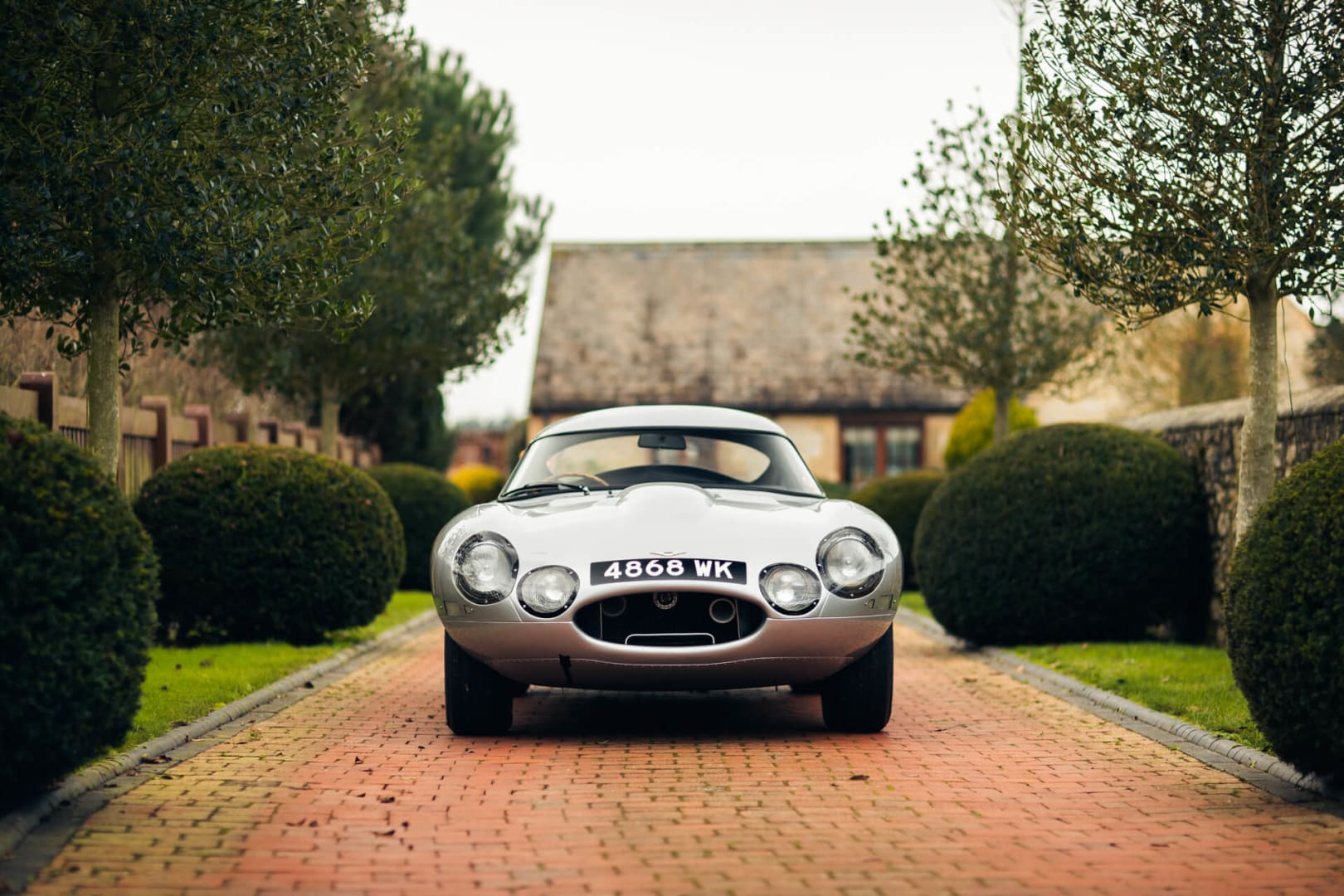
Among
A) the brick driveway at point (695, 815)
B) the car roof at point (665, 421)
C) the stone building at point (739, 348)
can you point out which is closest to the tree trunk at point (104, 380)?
the brick driveway at point (695, 815)

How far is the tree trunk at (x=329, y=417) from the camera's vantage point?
19.7 meters

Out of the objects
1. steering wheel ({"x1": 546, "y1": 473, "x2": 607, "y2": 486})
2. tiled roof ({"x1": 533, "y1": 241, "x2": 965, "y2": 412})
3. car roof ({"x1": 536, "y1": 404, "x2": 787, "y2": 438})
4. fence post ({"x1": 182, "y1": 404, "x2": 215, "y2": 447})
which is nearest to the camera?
steering wheel ({"x1": 546, "y1": 473, "x2": 607, "y2": 486})

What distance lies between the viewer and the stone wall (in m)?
10.2

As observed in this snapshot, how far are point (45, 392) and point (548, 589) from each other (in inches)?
232

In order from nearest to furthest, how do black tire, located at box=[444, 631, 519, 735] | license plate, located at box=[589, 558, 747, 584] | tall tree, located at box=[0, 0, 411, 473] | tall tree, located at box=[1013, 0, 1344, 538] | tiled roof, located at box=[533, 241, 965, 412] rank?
license plate, located at box=[589, 558, 747, 584] < black tire, located at box=[444, 631, 519, 735] < tall tree, located at box=[0, 0, 411, 473] < tall tree, located at box=[1013, 0, 1344, 538] < tiled roof, located at box=[533, 241, 965, 412]

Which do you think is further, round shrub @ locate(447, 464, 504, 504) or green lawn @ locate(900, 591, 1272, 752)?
round shrub @ locate(447, 464, 504, 504)

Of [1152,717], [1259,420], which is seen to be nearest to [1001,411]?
[1259,420]

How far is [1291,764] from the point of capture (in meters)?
5.89

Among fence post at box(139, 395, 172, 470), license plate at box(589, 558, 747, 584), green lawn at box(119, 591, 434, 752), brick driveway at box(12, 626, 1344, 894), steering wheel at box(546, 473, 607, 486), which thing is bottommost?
green lawn at box(119, 591, 434, 752)

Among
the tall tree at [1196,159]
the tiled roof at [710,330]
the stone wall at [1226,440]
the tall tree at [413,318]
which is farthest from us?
the tiled roof at [710,330]

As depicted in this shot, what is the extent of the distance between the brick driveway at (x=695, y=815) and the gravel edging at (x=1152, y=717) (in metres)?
0.20

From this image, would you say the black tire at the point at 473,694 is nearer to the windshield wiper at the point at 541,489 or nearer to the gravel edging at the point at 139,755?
the windshield wiper at the point at 541,489

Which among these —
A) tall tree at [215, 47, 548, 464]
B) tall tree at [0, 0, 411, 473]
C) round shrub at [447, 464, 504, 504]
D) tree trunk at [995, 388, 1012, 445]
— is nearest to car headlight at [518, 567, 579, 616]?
tall tree at [0, 0, 411, 473]

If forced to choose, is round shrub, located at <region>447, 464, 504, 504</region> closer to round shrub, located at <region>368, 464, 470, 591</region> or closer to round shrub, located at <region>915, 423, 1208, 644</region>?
round shrub, located at <region>368, 464, 470, 591</region>
